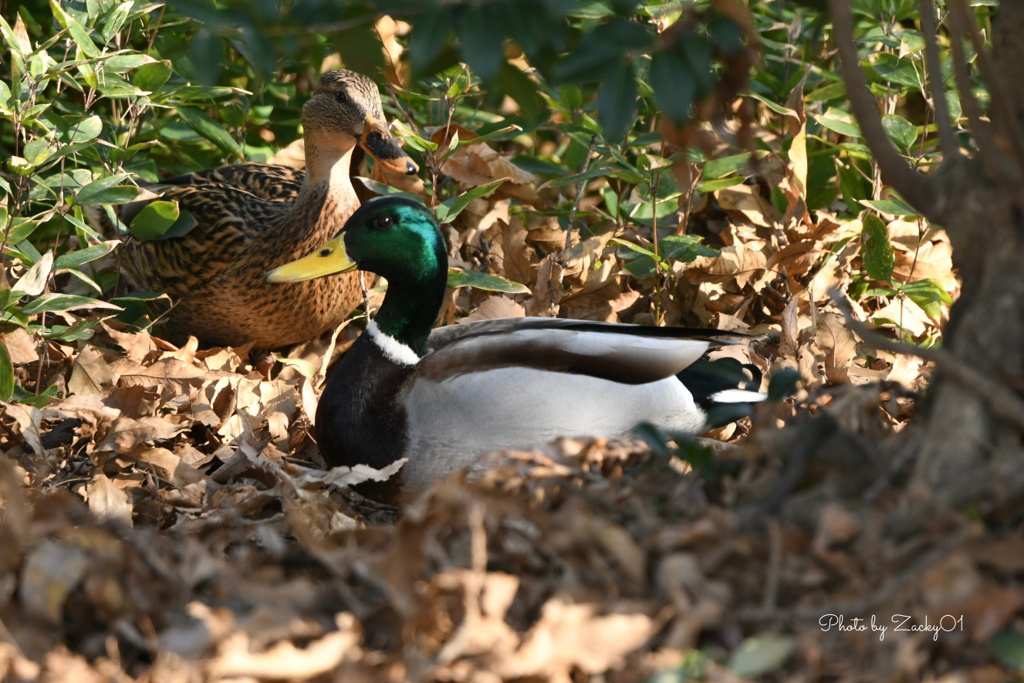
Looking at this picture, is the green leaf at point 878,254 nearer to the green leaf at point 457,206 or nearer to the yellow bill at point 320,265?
the green leaf at point 457,206

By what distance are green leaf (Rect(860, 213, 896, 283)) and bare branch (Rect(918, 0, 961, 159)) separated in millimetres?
2108

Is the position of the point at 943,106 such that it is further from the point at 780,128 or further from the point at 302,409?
the point at 780,128

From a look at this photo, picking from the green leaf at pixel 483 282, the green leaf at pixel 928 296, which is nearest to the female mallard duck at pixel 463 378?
the green leaf at pixel 483 282

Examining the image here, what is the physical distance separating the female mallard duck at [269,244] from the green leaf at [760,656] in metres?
3.12

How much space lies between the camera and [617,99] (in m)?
1.61

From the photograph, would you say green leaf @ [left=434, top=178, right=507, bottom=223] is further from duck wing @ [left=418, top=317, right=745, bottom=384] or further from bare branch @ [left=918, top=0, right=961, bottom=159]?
bare branch @ [left=918, top=0, right=961, bottom=159]

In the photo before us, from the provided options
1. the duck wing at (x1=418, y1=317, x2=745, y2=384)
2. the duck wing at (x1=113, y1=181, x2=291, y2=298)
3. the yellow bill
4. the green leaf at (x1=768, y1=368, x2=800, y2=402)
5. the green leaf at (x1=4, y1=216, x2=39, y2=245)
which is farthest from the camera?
the duck wing at (x1=113, y1=181, x2=291, y2=298)

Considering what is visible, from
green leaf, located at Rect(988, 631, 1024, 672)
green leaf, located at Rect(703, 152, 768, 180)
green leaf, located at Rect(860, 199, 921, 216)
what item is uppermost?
green leaf, located at Rect(988, 631, 1024, 672)

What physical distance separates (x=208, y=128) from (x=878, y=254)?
110 inches

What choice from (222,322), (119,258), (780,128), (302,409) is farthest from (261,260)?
(780,128)

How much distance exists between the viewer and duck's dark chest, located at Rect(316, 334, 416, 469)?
3.33m

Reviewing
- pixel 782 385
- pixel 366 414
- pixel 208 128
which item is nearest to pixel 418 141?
pixel 208 128

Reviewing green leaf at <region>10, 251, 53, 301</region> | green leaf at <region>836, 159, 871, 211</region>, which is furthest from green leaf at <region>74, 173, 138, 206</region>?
green leaf at <region>836, 159, 871, 211</region>

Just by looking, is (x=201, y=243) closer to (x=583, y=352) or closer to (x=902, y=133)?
(x=583, y=352)
